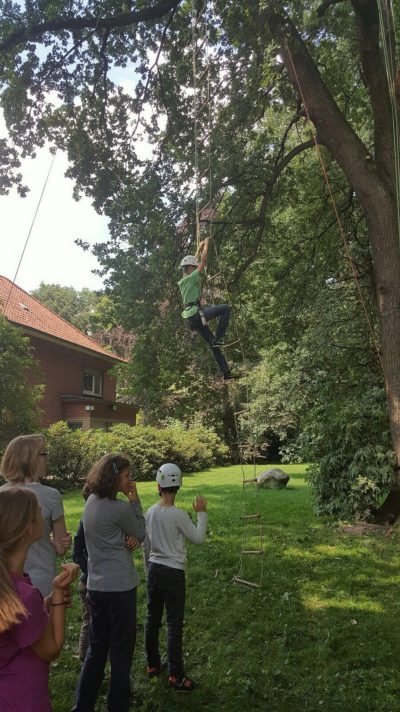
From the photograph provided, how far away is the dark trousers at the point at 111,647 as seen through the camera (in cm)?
309

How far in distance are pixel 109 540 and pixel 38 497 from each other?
0.52 metres

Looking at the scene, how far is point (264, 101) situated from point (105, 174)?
3.08m

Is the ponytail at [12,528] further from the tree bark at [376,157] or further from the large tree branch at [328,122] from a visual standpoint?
the large tree branch at [328,122]

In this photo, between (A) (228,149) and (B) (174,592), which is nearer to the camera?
(B) (174,592)

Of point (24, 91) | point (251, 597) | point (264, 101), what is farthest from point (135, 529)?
point (264, 101)

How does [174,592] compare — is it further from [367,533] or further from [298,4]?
[298,4]

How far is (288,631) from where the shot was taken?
4.74 meters

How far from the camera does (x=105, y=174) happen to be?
9.27 metres

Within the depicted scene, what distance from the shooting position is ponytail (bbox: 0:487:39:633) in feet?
5.77

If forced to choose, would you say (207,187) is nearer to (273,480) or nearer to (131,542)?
(131,542)

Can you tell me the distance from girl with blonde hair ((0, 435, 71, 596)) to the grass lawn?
132 cm

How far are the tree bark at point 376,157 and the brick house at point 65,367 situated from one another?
15.0 metres

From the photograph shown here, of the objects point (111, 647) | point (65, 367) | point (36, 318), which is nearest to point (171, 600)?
point (111, 647)

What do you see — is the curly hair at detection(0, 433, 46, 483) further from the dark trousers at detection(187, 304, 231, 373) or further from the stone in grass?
the stone in grass
